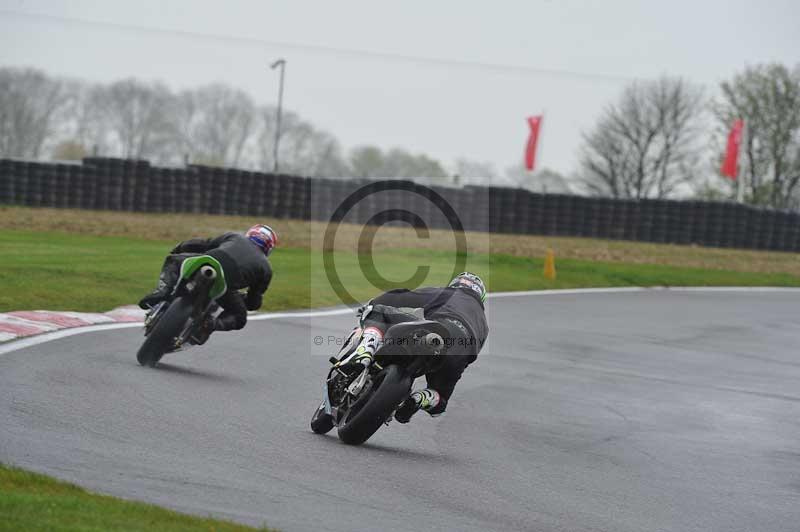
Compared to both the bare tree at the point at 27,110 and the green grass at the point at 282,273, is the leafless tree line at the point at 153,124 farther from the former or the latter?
the green grass at the point at 282,273

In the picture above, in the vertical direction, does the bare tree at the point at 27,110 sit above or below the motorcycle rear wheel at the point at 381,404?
above

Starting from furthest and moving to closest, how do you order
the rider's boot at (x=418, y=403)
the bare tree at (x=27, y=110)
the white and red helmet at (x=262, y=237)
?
the bare tree at (x=27, y=110) < the white and red helmet at (x=262, y=237) < the rider's boot at (x=418, y=403)

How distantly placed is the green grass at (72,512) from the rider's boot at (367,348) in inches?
103

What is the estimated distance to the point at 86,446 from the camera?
7043 mm

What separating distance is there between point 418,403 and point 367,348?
0.59 metres

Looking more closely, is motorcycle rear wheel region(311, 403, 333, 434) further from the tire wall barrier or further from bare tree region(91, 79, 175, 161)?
bare tree region(91, 79, 175, 161)

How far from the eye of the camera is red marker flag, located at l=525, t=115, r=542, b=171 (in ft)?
145

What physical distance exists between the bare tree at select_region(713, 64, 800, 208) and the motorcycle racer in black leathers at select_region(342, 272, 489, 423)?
57610 mm

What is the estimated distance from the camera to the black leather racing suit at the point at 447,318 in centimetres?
825

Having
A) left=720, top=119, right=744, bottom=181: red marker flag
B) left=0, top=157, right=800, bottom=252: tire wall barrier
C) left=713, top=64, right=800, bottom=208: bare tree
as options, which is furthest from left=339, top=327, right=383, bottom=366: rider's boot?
left=713, top=64, right=800, bottom=208: bare tree

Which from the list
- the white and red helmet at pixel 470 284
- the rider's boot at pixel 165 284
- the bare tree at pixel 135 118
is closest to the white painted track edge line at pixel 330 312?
the rider's boot at pixel 165 284

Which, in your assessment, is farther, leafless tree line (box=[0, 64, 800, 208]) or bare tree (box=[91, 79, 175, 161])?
bare tree (box=[91, 79, 175, 161])

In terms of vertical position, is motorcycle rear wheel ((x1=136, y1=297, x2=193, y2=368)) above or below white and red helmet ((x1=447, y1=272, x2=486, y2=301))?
below

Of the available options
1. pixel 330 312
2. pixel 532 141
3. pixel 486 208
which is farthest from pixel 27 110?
pixel 330 312
